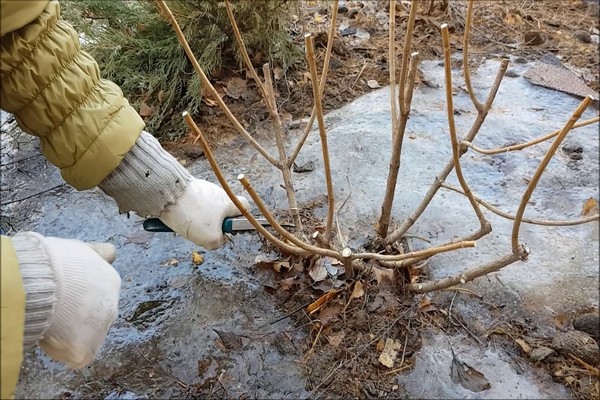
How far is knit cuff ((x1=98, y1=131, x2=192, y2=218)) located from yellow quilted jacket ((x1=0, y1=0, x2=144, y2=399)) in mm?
40

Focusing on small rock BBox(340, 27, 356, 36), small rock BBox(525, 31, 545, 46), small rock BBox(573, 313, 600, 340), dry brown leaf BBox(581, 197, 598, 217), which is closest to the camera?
small rock BBox(573, 313, 600, 340)

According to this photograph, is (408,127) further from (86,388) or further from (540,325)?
(86,388)

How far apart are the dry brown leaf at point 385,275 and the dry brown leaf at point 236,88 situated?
50.8 inches

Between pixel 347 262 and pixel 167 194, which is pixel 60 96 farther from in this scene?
pixel 347 262

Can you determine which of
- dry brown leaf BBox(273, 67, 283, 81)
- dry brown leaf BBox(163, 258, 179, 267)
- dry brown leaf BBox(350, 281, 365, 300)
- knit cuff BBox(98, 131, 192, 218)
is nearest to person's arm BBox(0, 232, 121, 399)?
knit cuff BBox(98, 131, 192, 218)

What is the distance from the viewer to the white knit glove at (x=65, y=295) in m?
1.03

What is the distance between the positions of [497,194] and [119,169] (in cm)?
136

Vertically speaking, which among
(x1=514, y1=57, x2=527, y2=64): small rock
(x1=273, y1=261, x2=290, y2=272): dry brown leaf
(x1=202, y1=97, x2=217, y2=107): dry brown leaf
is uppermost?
(x1=202, y1=97, x2=217, y2=107): dry brown leaf

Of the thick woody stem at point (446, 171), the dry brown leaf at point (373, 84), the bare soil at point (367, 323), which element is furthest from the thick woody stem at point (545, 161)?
the dry brown leaf at point (373, 84)

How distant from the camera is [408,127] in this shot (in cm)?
233

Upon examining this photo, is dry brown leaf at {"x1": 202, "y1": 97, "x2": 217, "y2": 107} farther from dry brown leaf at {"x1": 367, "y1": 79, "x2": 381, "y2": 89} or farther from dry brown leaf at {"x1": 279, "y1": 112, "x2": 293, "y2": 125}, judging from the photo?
dry brown leaf at {"x1": 367, "y1": 79, "x2": 381, "y2": 89}

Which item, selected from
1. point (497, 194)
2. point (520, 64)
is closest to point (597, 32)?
Result: point (520, 64)

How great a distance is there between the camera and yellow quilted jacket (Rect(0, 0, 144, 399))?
1227mm

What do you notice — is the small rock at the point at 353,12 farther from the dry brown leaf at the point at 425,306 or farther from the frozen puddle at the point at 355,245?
the dry brown leaf at the point at 425,306
